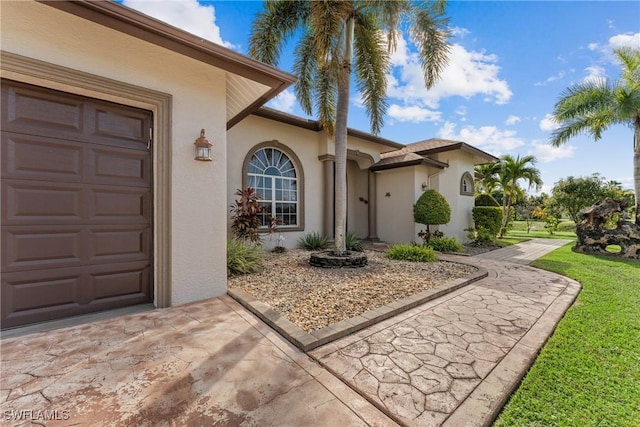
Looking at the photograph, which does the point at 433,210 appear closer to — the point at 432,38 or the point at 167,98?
the point at 432,38

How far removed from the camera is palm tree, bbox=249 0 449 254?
6.26m

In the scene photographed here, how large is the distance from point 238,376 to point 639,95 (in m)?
15.2

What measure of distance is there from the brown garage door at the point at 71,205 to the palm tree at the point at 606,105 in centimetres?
1497

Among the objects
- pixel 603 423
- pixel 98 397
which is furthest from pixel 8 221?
pixel 603 423

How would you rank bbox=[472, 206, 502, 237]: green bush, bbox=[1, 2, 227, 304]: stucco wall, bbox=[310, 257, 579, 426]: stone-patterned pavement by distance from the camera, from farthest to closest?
bbox=[472, 206, 502, 237]: green bush → bbox=[1, 2, 227, 304]: stucco wall → bbox=[310, 257, 579, 426]: stone-patterned pavement

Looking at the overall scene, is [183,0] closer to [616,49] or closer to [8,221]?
[8,221]

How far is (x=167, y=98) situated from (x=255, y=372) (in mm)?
4053

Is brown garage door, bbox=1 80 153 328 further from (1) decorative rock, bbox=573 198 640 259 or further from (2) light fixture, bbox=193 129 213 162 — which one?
(1) decorative rock, bbox=573 198 640 259

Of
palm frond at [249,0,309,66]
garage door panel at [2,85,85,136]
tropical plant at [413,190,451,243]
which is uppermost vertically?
palm frond at [249,0,309,66]

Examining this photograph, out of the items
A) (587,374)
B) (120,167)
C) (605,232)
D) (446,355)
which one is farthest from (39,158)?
(605,232)

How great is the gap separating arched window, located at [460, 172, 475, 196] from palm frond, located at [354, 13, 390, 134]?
6.94 meters

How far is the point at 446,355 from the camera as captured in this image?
2785 millimetres

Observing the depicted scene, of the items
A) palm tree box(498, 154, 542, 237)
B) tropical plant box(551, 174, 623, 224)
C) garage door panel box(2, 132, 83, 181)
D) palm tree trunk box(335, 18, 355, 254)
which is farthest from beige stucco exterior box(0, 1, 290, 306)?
tropical plant box(551, 174, 623, 224)

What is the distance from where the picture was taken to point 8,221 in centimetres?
312
